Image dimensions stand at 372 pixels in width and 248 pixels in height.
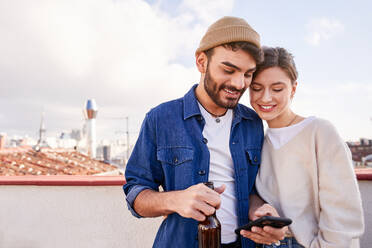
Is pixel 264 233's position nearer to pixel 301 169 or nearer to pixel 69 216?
pixel 301 169

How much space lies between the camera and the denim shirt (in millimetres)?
1437

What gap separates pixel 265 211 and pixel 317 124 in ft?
1.84

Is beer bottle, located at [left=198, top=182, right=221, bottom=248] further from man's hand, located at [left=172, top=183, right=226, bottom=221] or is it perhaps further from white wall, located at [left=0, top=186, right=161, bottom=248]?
white wall, located at [left=0, top=186, right=161, bottom=248]

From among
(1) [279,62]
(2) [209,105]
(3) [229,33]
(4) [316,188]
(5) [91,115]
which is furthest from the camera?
(5) [91,115]

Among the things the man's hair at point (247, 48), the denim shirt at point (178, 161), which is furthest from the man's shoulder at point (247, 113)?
the man's hair at point (247, 48)

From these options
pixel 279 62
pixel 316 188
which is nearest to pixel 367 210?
pixel 316 188

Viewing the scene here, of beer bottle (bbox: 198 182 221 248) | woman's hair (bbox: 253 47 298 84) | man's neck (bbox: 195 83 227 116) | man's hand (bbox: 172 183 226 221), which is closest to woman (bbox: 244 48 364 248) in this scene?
woman's hair (bbox: 253 47 298 84)

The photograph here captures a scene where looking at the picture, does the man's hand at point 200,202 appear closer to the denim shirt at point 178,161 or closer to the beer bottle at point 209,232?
the beer bottle at point 209,232

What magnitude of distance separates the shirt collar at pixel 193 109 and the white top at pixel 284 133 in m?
0.20

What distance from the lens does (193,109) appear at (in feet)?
5.31

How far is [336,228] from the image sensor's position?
120cm

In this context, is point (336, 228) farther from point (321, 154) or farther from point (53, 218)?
point (53, 218)

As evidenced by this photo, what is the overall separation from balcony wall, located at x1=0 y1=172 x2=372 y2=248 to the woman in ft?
4.24

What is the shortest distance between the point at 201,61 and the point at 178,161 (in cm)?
67
